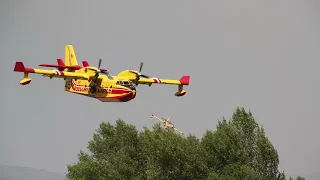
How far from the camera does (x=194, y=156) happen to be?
102m

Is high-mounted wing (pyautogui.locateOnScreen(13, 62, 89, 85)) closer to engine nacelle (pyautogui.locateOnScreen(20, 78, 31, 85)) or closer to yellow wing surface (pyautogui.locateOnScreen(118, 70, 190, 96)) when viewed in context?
engine nacelle (pyautogui.locateOnScreen(20, 78, 31, 85))

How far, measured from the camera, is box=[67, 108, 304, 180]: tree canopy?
100250mm

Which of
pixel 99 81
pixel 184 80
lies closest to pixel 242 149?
pixel 184 80

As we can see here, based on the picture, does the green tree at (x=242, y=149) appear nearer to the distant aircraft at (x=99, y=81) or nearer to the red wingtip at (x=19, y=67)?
the distant aircraft at (x=99, y=81)

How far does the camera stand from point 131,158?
11038 cm

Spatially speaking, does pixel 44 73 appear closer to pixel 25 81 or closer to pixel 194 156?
pixel 25 81

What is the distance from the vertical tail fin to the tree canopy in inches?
659

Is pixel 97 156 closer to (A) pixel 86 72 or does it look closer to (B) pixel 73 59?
(B) pixel 73 59

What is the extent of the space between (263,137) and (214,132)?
9.30 metres

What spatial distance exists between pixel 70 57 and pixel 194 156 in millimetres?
34246

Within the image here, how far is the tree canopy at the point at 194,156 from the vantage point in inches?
3947

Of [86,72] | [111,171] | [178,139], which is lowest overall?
[111,171]

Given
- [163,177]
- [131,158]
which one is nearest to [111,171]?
[131,158]

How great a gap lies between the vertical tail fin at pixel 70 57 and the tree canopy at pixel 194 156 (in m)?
16.7
